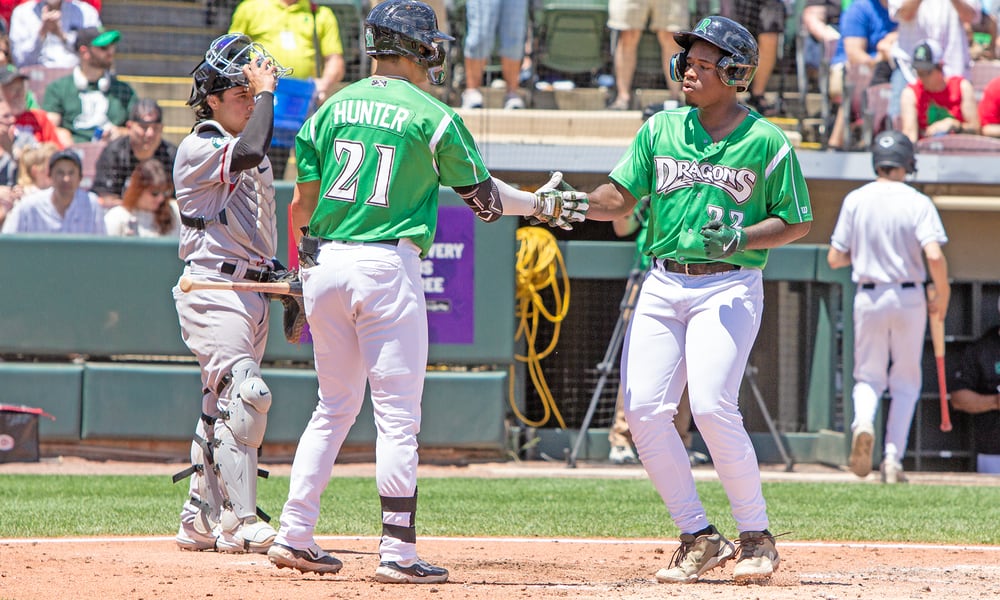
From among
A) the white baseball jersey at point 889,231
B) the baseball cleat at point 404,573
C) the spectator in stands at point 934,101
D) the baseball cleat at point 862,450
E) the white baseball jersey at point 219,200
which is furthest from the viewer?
the spectator in stands at point 934,101

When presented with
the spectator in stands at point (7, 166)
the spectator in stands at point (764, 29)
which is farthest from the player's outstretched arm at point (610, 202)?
the spectator in stands at point (764, 29)

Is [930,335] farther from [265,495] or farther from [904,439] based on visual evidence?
[265,495]

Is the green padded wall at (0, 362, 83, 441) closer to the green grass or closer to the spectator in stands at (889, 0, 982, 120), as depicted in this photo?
the green grass

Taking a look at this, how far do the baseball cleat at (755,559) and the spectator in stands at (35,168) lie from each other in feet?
24.1

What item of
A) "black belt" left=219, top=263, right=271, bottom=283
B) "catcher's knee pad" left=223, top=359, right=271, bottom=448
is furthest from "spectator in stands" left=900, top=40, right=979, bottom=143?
"catcher's knee pad" left=223, top=359, right=271, bottom=448

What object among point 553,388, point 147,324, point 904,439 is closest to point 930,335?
point 904,439

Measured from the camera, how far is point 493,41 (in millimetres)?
12055

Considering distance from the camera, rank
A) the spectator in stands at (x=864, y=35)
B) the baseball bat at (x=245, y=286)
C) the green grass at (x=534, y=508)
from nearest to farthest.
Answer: the baseball bat at (x=245, y=286), the green grass at (x=534, y=508), the spectator in stands at (x=864, y=35)

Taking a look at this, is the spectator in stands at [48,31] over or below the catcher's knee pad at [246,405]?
over

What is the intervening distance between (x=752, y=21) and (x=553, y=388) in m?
3.97

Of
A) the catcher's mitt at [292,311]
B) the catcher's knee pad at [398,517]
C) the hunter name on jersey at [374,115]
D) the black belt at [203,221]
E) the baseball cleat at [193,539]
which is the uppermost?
the hunter name on jersey at [374,115]

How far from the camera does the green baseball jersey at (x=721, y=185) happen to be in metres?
5.09

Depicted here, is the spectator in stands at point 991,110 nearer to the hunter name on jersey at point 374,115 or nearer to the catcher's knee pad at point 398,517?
the hunter name on jersey at point 374,115

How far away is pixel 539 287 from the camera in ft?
35.5
